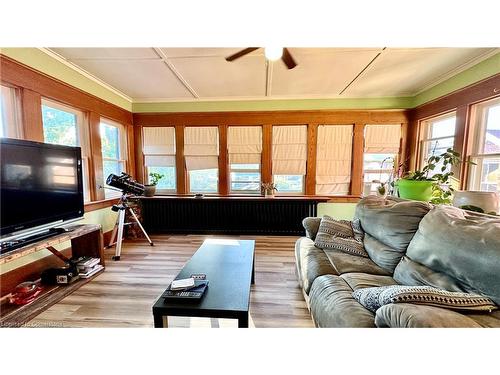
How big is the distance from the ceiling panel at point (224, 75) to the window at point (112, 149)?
164 cm

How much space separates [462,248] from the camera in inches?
48.4

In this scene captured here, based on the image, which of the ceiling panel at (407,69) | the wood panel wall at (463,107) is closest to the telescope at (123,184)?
the ceiling panel at (407,69)

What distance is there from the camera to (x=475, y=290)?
1.15 metres

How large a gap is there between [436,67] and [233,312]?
3.77 meters

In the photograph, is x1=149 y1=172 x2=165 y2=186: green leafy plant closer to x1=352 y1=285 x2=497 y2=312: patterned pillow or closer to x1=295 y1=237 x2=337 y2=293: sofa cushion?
x1=295 y1=237 x2=337 y2=293: sofa cushion

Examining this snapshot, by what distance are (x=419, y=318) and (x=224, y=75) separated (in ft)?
10.5

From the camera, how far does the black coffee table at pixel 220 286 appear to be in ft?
3.93

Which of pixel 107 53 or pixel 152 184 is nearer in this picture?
pixel 107 53

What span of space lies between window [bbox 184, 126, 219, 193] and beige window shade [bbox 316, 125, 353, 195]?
2012mm

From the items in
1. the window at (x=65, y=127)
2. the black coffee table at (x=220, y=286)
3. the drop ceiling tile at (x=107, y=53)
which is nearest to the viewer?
the black coffee table at (x=220, y=286)

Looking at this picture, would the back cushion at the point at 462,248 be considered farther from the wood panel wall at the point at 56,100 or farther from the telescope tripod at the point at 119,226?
the wood panel wall at the point at 56,100

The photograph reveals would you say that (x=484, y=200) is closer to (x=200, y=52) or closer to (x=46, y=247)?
(x=200, y=52)

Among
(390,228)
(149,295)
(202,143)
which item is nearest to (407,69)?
(390,228)
